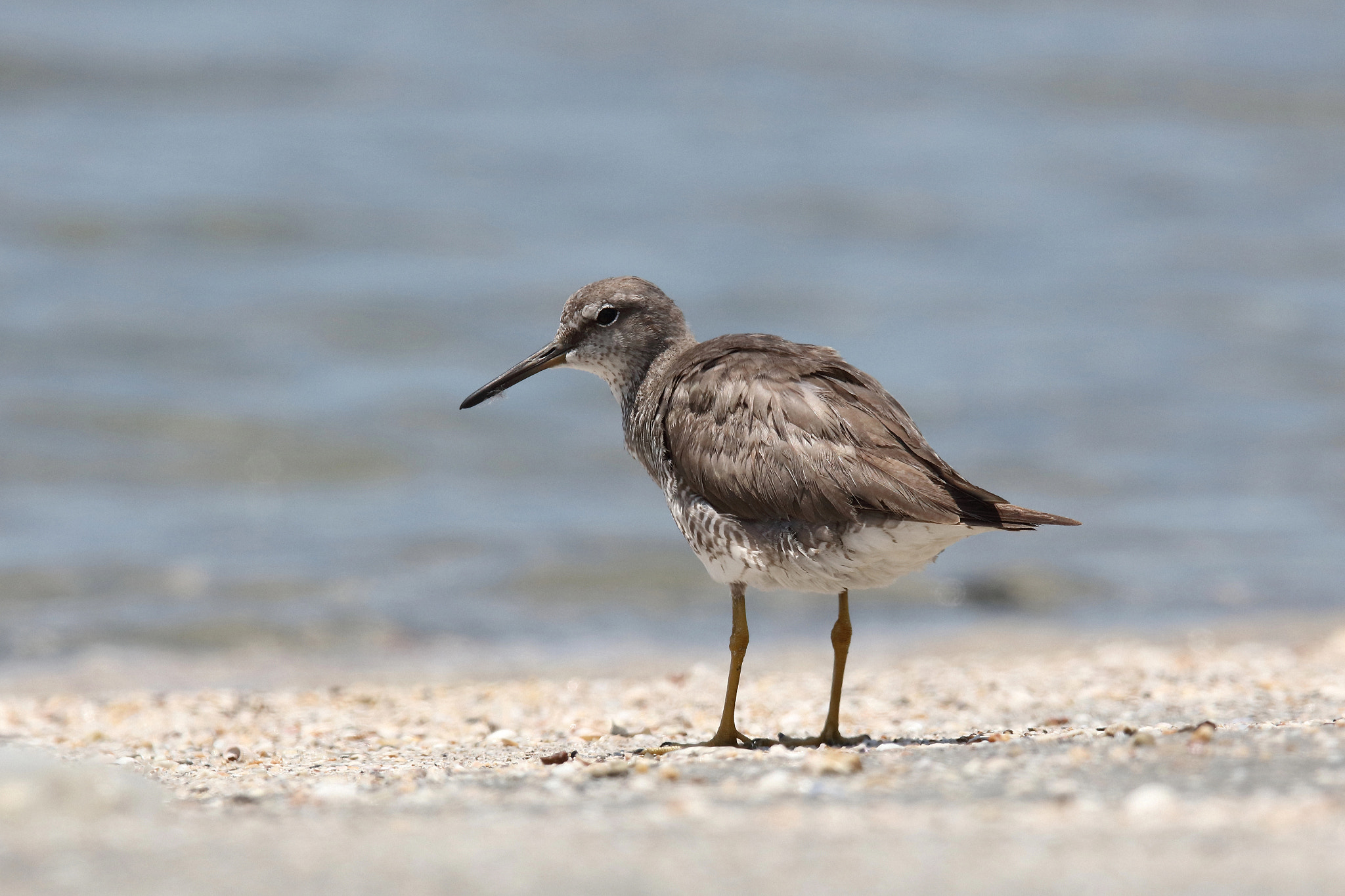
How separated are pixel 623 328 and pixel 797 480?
62.7 inches

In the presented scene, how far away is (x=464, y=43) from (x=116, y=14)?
469cm

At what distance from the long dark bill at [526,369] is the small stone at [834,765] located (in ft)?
9.06

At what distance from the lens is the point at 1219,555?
10.7 m

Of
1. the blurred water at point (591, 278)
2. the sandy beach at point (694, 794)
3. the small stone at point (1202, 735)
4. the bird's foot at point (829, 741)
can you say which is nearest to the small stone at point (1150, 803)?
the sandy beach at point (694, 794)

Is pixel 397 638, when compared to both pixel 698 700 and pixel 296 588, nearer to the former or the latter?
pixel 296 588

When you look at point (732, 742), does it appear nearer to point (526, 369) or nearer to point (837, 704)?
point (837, 704)

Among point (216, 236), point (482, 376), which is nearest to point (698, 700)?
point (482, 376)

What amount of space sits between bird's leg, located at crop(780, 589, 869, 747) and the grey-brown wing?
68 cm

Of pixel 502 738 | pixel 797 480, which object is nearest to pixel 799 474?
pixel 797 480

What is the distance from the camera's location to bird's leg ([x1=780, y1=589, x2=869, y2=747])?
19.1 feet

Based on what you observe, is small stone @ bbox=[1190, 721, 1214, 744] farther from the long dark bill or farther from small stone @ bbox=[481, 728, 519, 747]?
the long dark bill

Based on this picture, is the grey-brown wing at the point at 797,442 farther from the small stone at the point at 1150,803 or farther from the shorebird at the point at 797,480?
the small stone at the point at 1150,803

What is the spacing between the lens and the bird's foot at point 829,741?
578 cm

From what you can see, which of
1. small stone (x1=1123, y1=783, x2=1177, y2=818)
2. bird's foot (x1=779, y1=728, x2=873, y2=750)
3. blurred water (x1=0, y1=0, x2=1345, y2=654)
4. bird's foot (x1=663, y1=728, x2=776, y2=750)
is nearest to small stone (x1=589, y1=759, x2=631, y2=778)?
bird's foot (x1=663, y1=728, x2=776, y2=750)
